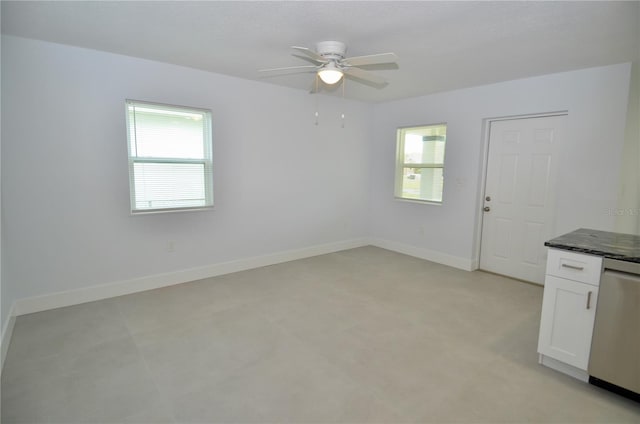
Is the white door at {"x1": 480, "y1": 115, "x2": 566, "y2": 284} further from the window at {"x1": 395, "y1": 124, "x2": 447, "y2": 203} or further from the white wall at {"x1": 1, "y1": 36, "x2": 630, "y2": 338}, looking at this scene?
the window at {"x1": 395, "y1": 124, "x2": 447, "y2": 203}

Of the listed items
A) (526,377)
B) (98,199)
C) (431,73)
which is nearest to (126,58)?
(98,199)

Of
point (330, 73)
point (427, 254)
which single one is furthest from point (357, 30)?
point (427, 254)

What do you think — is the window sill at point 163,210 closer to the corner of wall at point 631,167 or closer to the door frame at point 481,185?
the door frame at point 481,185

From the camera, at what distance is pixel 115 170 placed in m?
3.44

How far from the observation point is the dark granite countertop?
211 cm

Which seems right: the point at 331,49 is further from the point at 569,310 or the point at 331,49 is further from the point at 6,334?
the point at 6,334

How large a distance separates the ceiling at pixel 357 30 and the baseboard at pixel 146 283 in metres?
2.40

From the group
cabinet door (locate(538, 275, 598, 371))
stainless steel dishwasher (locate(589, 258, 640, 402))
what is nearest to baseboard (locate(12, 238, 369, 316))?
cabinet door (locate(538, 275, 598, 371))

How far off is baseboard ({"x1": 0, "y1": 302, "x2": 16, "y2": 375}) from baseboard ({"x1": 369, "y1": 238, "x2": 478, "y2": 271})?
15.9 feet

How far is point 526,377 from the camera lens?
7.57 feet

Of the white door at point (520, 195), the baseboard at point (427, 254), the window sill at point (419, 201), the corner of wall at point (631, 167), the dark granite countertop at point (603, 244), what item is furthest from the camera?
the window sill at point (419, 201)

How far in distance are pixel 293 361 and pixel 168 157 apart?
2637 mm

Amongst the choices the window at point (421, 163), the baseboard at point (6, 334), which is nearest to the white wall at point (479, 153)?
the window at point (421, 163)

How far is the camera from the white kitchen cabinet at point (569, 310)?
7.18 ft
